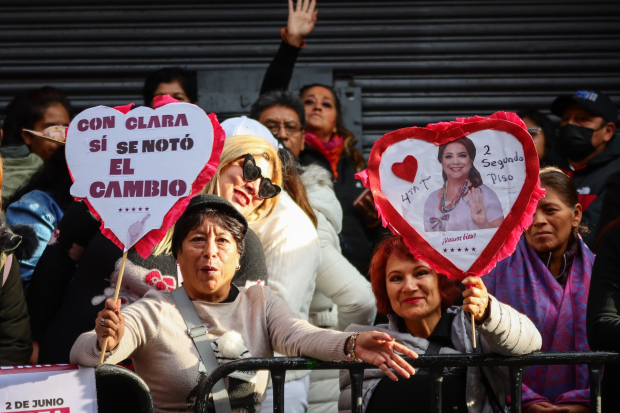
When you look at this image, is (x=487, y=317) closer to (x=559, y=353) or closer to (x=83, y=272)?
(x=559, y=353)

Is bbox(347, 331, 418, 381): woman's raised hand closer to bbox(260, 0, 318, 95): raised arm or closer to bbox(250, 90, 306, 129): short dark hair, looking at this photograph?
bbox(250, 90, 306, 129): short dark hair

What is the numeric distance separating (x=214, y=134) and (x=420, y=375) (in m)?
1.19

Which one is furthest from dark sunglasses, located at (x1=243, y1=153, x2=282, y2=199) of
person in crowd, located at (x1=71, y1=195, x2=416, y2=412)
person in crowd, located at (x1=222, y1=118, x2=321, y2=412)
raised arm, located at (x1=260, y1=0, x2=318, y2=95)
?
raised arm, located at (x1=260, y1=0, x2=318, y2=95)

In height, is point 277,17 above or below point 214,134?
above

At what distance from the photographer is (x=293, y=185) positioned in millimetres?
3986

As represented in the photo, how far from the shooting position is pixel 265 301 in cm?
302

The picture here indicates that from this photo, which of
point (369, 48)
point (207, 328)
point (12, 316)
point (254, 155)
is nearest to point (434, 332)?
point (207, 328)

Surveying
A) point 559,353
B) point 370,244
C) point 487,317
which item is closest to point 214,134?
point 487,317

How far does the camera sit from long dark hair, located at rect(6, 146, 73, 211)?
392cm

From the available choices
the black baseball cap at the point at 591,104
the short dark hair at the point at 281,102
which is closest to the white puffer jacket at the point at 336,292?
the short dark hair at the point at 281,102

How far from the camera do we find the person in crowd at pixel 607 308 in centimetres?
295

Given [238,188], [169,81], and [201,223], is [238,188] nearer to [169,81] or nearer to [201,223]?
[201,223]

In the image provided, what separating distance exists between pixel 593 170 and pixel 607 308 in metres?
2.26

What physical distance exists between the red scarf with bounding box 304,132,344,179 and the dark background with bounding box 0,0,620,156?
1106mm
